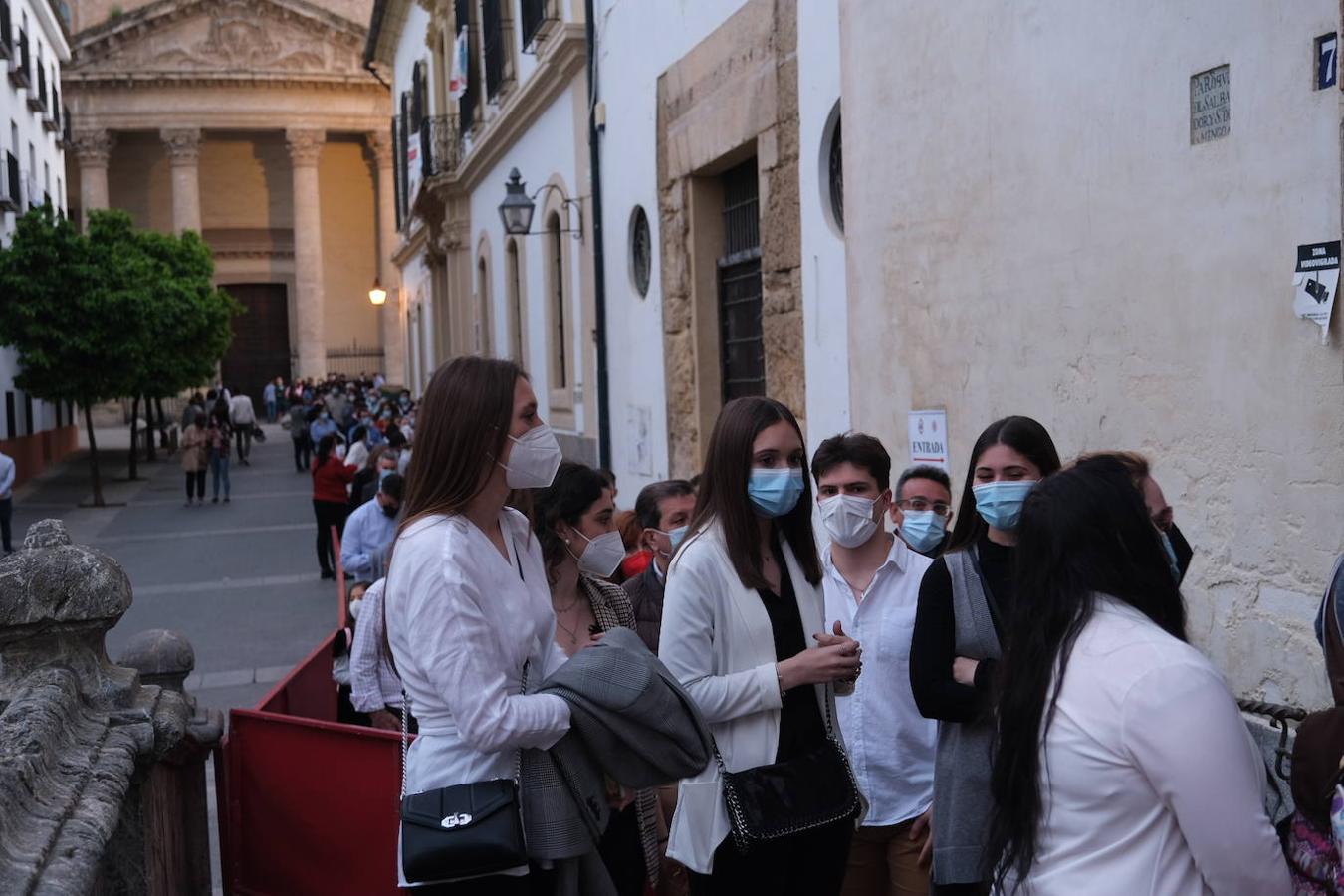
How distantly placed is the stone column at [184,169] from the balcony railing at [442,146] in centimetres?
2872

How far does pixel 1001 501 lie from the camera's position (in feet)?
12.0

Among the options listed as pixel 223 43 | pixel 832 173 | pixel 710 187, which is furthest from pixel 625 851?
pixel 223 43

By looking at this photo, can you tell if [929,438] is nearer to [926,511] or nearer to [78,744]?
[926,511]

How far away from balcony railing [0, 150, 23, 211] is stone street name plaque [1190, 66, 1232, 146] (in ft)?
90.9

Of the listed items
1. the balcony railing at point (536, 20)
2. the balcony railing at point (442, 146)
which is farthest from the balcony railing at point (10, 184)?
the balcony railing at point (536, 20)

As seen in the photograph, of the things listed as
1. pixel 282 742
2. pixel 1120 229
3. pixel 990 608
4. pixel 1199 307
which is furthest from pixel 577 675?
pixel 1120 229

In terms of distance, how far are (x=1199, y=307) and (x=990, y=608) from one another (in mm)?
2294

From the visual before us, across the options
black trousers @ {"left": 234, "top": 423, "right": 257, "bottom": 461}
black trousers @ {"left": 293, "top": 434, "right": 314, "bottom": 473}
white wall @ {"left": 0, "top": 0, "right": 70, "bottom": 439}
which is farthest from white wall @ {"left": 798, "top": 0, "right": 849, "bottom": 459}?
black trousers @ {"left": 234, "top": 423, "right": 257, "bottom": 461}

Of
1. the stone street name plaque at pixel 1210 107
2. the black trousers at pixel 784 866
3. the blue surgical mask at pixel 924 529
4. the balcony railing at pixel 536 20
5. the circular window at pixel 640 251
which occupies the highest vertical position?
the balcony railing at pixel 536 20

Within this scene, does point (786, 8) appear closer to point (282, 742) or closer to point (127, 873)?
point (282, 742)

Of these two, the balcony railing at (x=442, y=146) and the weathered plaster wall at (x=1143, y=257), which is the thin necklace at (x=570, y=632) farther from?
the balcony railing at (x=442, y=146)

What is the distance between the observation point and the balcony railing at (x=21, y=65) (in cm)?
3147

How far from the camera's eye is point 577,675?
9.91ft

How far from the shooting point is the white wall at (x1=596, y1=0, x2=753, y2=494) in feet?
40.2
